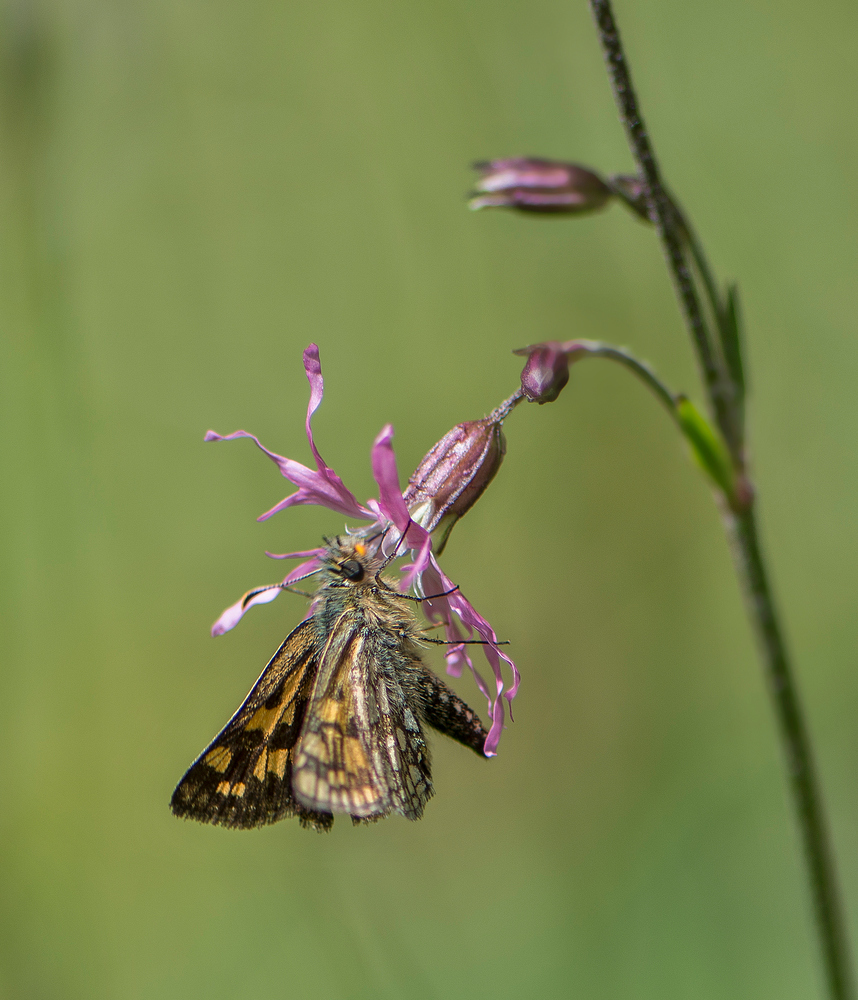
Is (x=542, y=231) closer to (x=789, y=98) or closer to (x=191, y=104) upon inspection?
(x=789, y=98)

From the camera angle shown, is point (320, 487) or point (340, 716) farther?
point (320, 487)

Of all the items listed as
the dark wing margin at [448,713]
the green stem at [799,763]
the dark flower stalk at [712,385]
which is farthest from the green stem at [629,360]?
the dark wing margin at [448,713]

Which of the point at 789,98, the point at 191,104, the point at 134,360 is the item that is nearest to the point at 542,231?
the point at 789,98

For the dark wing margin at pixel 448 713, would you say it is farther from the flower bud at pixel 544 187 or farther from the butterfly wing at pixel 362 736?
the flower bud at pixel 544 187

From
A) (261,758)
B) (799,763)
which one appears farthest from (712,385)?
(261,758)

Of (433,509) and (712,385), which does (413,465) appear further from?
(712,385)

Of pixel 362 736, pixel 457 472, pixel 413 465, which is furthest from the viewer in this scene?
pixel 413 465
